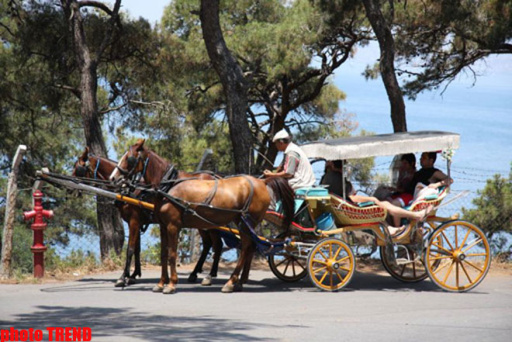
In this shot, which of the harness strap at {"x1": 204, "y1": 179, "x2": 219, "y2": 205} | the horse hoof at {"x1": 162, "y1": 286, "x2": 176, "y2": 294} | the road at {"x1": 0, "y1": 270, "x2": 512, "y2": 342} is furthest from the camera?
the harness strap at {"x1": 204, "y1": 179, "x2": 219, "y2": 205}

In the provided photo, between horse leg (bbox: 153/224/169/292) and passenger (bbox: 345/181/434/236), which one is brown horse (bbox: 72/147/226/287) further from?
passenger (bbox: 345/181/434/236)

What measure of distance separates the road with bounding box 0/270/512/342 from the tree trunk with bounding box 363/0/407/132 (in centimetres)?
418

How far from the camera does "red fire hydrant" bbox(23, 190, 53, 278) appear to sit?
11758 millimetres

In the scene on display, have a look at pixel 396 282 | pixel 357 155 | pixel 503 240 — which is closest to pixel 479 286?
pixel 396 282

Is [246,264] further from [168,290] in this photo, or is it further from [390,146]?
A: [390,146]

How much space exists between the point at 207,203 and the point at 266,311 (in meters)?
2.06

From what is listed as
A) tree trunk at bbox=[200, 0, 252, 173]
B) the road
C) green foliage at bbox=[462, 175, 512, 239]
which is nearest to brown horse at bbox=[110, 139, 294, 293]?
the road

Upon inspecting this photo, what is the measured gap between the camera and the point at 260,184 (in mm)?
11305

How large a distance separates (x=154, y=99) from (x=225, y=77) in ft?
16.8

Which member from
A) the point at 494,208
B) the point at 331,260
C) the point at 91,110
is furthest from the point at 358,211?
the point at 494,208

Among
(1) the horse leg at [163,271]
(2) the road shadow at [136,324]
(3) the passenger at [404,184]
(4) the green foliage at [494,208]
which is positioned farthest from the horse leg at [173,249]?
(4) the green foliage at [494,208]

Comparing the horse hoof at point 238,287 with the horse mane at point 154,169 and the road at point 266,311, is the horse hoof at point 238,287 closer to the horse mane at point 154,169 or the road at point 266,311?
the road at point 266,311

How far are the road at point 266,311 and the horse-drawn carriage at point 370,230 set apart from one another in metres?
0.37

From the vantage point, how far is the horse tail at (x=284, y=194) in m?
11.4
